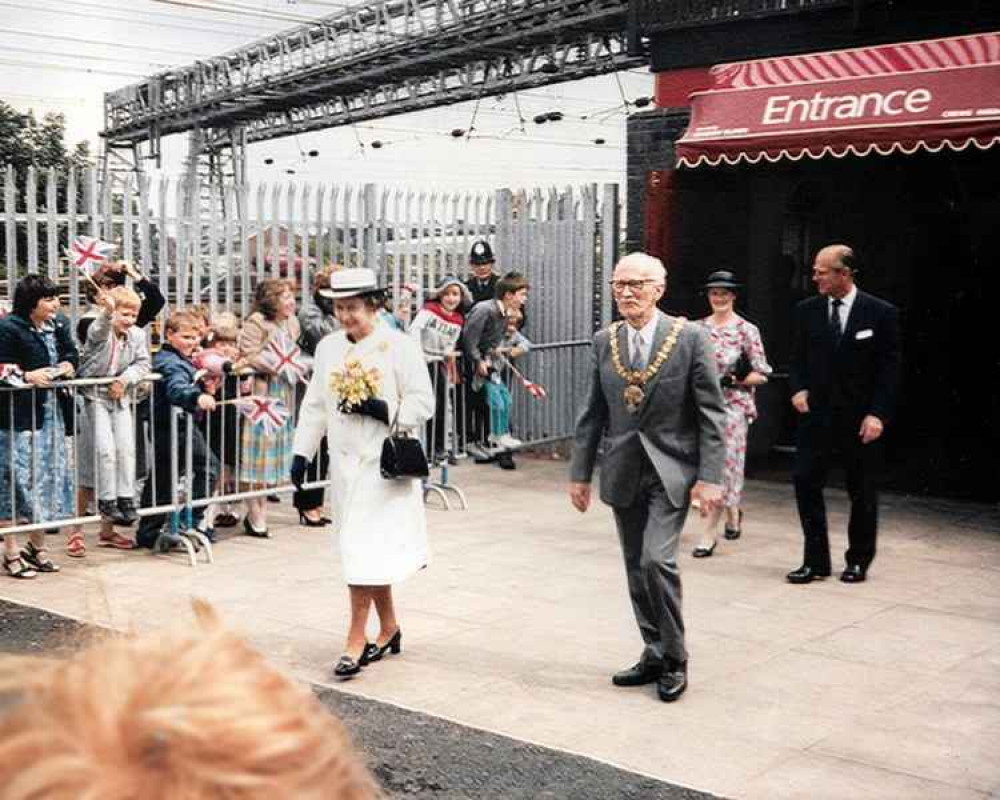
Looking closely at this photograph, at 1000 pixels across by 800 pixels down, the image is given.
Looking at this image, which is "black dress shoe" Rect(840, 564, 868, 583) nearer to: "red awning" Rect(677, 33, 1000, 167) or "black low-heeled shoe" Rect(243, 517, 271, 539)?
"red awning" Rect(677, 33, 1000, 167)

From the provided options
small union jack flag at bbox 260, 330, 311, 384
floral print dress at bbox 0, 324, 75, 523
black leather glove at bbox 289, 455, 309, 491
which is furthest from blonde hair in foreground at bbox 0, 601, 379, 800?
small union jack flag at bbox 260, 330, 311, 384

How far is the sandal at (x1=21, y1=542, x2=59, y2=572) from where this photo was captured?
8.82 meters

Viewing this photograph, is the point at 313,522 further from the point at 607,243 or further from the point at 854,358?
the point at 607,243

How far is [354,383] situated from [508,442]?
6.70 metres

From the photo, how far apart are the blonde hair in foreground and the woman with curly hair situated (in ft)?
30.5

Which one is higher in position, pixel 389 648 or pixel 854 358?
pixel 854 358

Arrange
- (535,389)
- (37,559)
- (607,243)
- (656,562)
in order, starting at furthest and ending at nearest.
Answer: (607,243)
(535,389)
(37,559)
(656,562)

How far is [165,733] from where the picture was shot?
0.79 metres

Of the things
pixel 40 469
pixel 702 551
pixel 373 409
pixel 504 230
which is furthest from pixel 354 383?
pixel 504 230

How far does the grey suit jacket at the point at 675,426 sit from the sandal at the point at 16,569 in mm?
4193

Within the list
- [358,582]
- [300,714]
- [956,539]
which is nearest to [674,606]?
[358,582]

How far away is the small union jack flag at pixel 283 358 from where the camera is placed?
33.4 feet

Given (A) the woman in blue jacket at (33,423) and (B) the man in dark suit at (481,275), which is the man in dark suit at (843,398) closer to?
(A) the woman in blue jacket at (33,423)

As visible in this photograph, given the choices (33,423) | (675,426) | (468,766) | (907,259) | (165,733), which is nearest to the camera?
(165,733)
